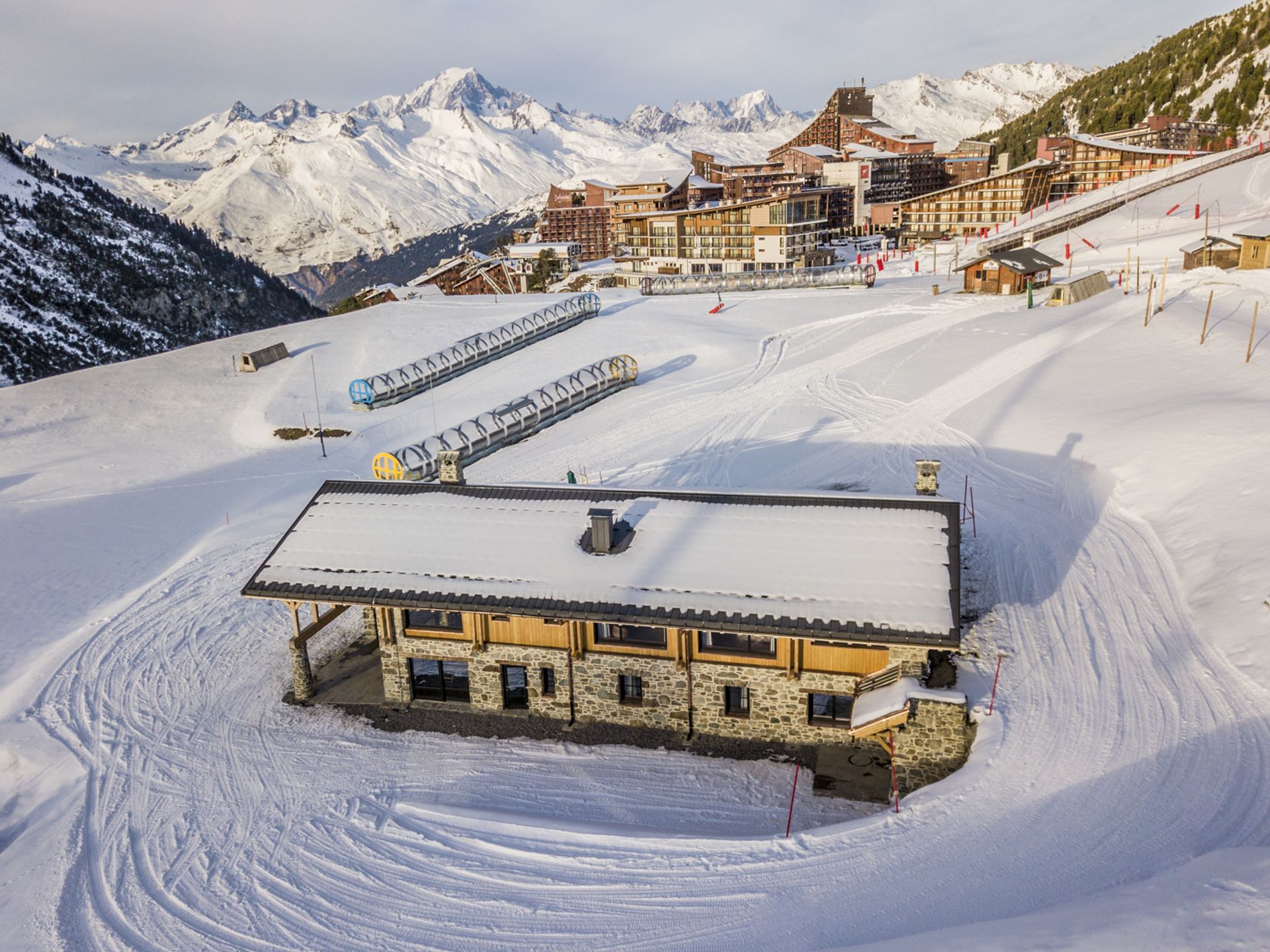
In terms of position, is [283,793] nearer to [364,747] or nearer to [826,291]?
[364,747]

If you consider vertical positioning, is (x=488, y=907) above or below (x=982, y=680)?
below

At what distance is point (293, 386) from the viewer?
44938mm

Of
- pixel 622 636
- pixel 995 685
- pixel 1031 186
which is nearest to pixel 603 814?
pixel 622 636

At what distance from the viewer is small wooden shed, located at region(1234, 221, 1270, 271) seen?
48.6 m

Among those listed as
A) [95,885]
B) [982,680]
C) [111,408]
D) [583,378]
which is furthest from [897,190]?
[95,885]

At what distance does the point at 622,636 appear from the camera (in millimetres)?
17672

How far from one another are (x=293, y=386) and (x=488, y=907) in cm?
3718

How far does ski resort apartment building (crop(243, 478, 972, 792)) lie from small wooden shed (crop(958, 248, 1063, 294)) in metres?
42.8

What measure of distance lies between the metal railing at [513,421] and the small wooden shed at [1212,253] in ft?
119

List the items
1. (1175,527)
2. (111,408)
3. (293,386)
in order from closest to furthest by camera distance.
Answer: (1175,527) < (111,408) < (293,386)

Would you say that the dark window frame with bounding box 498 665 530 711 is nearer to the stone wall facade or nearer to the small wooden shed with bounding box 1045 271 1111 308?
the stone wall facade

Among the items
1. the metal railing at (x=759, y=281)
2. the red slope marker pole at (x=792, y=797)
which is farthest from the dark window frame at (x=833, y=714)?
the metal railing at (x=759, y=281)

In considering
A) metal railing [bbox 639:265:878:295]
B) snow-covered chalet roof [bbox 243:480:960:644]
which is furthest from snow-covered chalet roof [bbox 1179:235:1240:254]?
snow-covered chalet roof [bbox 243:480:960:644]

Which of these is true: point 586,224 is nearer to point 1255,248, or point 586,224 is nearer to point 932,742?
point 1255,248
